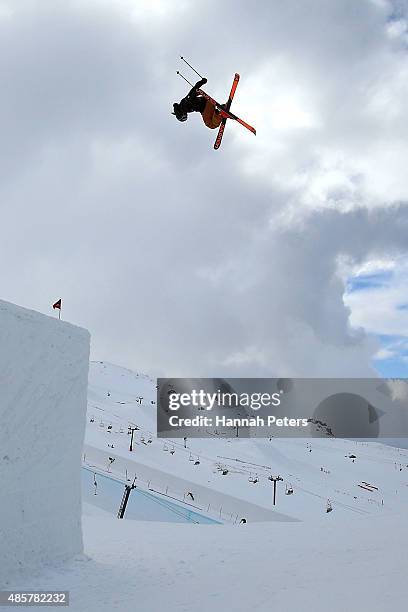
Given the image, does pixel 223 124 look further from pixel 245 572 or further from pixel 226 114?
pixel 245 572

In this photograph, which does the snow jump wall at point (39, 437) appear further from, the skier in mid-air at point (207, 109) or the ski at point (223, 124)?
the ski at point (223, 124)

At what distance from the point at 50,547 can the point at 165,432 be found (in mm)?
58129

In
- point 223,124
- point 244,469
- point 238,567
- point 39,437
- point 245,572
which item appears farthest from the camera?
point 244,469

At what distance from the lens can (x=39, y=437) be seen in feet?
24.8

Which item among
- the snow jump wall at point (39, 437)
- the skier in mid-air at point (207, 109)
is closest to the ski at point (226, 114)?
the skier in mid-air at point (207, 109)

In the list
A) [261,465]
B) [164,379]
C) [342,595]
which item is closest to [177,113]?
[342,595]

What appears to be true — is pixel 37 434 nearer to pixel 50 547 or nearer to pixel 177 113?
pixel 50 547

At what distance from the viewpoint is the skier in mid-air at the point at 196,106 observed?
45.3 feet

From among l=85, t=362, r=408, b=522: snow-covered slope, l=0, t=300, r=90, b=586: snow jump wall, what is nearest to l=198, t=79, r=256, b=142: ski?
l=0, t=300, r=90, b=586: snow jump wall

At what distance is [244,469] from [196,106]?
44152 millimetres

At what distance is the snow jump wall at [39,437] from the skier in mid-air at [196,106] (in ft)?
25.3

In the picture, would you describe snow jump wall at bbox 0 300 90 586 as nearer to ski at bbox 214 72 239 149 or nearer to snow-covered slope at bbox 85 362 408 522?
ski at bbox 214 72 239 149

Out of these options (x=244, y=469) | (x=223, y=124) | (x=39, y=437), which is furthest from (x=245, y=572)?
(x=244, y=469)

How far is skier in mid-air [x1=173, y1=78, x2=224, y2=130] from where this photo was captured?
13.8 meters
